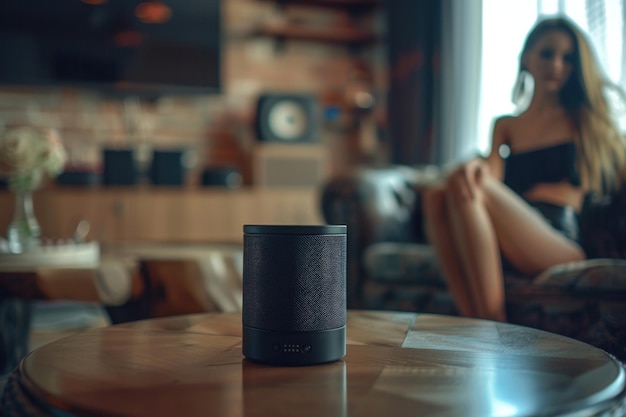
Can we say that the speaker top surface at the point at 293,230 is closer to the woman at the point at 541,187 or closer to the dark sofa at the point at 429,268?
the dark sofa at the point at 429,268

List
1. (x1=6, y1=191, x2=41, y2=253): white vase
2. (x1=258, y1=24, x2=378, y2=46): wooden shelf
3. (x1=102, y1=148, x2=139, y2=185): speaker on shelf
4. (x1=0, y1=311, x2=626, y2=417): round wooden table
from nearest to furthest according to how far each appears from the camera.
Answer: (x1=0, y1=311, x2=626, y2=417): round wooden table → (x1=6, y1=191, x2=41, y2=253): white vase → (x1=102, y1=148, x2=139, y2=185): speaker on shelf → (x1=258, y1=24, x2=378, y2=46): wooden shelf

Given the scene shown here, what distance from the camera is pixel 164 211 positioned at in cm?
327

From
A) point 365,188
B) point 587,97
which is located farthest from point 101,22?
point 587,97

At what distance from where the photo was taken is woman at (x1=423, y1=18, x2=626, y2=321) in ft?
5.16

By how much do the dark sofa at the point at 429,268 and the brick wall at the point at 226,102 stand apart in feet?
5.07

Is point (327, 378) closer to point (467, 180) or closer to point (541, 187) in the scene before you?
point (467, 180)

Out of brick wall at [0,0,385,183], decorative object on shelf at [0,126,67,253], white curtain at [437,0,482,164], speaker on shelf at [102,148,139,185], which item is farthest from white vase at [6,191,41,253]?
white curtain at [437,0,482,164]

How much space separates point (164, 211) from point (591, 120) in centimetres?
218

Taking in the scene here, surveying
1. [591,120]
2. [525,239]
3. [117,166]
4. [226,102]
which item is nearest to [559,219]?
[525,239]

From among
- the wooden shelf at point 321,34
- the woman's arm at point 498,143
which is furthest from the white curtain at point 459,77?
the woman's arm at point 498,143

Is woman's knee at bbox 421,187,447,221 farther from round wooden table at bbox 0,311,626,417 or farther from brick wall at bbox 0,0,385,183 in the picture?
brick wall at bbox 0,0,385,183

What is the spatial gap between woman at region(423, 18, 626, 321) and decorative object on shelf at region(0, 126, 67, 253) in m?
0.95

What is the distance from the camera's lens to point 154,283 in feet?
4.40

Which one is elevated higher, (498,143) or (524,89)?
(524,89)
